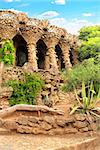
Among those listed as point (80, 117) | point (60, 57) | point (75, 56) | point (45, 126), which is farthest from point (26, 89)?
point (75, 56)

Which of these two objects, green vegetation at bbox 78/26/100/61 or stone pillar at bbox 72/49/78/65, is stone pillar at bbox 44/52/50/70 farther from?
stone pillar at bbox 72/49/78/65

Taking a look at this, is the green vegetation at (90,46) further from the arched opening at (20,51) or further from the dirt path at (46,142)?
the dirt path at (46,142)

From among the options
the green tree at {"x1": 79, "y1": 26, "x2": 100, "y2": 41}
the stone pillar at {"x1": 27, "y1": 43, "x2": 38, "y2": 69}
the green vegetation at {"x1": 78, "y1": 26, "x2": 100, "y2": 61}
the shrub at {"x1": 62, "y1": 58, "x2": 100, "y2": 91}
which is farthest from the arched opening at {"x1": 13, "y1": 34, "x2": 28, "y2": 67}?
the shrub at {"x1": 62, "y1": 58, "x2": 100, "y2": 91}

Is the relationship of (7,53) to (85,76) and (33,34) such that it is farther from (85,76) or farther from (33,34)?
(85,76)

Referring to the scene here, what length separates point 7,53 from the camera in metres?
30.3

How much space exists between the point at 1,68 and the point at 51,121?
12866 mm

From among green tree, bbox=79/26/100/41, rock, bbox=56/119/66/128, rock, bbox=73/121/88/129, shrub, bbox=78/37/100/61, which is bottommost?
rock, bbox=73/121/88/129

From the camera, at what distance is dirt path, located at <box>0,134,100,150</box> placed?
35.5 feet

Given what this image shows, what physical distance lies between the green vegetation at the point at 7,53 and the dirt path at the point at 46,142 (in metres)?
17.4

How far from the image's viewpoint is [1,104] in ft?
74.9

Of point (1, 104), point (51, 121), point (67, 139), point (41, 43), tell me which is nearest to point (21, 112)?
point (51, 121)

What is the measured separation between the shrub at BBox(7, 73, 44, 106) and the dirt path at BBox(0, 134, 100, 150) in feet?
36.4

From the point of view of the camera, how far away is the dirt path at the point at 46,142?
10.8m

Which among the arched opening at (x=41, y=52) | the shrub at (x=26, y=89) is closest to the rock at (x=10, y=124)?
the shrub at (x=26, y=89)
